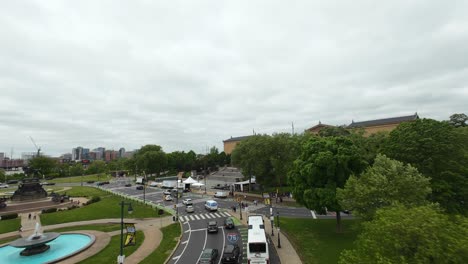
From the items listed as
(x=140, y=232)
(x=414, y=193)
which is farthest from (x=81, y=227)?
(x=414, y=193)

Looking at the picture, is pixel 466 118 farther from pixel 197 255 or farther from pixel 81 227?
pixel 81 227

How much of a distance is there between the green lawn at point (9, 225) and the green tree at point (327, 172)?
46411mm

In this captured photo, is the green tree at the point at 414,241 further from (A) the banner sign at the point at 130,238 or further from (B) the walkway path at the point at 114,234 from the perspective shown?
(A) the banner sign at the point at 130,238

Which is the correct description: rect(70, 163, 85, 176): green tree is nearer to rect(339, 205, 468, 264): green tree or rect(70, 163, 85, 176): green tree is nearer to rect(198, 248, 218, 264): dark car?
rect(198, 248, 218, 264): dark car

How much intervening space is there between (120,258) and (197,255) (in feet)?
30.6

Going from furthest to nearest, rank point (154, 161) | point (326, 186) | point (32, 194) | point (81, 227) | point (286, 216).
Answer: point (154, 161), point (32, 194), point (286, 216), point (81, 227), point (326, 186)

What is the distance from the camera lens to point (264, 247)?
23.3m

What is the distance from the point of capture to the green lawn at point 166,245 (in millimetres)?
26516

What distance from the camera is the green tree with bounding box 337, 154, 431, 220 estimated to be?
2211 centimetres

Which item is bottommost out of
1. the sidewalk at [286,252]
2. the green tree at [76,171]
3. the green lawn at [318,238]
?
the sidewalk at [286,252]

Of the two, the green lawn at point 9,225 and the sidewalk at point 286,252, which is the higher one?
the green lawn at point 9,225

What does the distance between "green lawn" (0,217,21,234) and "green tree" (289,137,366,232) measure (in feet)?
152

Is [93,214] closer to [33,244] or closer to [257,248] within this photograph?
[33,244]

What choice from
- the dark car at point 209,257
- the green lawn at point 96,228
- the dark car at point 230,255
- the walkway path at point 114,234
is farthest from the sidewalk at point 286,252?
the green lawn at point 96,228
